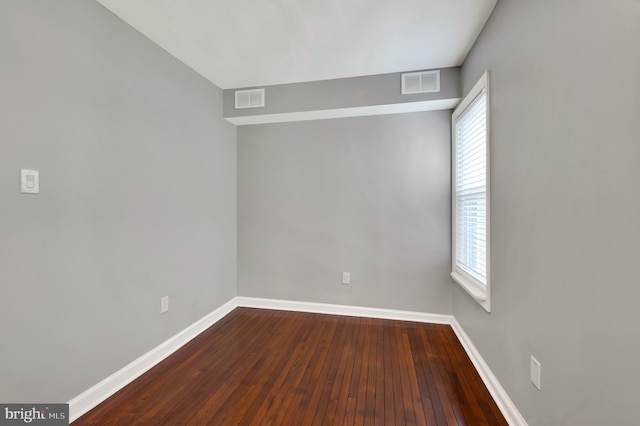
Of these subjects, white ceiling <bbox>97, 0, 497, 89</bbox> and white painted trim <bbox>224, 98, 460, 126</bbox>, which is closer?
white ceiling <bbox>97, 0, 497, 89</bbox>

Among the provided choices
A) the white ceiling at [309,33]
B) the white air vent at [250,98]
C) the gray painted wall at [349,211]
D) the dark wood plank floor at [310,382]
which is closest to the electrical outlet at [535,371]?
the dark wood plank floor at [310,382]

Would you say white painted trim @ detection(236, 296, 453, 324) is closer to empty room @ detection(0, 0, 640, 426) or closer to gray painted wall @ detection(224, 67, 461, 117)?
empty room @ detection(0, 0, 640, 426)

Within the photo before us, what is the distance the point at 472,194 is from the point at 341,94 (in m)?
1.61

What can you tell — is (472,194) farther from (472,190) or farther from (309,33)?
(309,33)

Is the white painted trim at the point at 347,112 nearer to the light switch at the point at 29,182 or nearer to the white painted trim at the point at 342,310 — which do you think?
the light switch at the point at 29,182

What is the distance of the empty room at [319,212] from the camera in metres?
1.01

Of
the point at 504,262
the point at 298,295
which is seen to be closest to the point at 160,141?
the point at 298,295

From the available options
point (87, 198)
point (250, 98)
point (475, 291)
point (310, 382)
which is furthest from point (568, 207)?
point (250, 98)

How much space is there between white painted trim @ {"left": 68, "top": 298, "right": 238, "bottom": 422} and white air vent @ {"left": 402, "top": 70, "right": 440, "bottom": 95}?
312 centimetres

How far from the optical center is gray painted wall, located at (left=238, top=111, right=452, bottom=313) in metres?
2.77

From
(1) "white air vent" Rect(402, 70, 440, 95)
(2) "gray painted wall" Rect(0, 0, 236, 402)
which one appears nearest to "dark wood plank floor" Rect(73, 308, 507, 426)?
(2) "gray painted wall" Rect(0, 0, 236, 402)

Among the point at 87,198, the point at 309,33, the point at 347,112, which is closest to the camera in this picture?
the point at 87,198

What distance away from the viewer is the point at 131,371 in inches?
72.8

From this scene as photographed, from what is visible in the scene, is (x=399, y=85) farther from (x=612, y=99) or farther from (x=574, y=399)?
(x=574, y=399)
